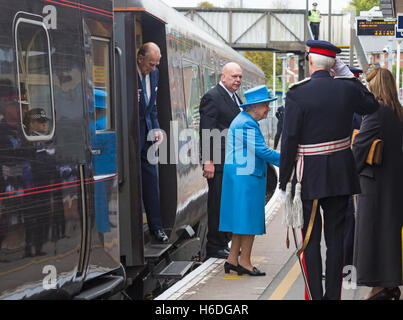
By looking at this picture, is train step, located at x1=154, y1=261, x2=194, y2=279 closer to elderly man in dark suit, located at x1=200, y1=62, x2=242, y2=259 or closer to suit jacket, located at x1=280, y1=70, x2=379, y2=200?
elderly man in dark suit, located at x1=200, y1=62, x2=242, y2=259

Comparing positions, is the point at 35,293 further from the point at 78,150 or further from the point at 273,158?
the point at 273,158

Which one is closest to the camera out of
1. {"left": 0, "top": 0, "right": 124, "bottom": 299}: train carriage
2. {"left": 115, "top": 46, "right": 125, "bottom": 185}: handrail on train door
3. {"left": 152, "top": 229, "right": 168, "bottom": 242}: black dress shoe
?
{"left": 0, "top": 0, "right": 124, "bottom": 299}: train carriage

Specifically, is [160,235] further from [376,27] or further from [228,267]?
[376,27]

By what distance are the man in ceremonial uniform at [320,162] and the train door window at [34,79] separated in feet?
5.82

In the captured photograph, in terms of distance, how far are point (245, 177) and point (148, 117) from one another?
115cm

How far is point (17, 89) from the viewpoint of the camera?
4699 millimetres

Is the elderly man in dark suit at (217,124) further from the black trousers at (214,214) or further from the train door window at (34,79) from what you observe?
the train door window at (34,79)

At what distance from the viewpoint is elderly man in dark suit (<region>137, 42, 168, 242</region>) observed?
7.32 meters

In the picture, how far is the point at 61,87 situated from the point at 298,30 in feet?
121

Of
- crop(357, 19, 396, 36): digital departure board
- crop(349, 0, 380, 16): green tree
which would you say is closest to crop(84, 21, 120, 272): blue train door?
crop(357, 19, 396, 36): digital departure board

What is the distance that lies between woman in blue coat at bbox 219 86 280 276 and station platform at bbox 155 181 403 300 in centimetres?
21

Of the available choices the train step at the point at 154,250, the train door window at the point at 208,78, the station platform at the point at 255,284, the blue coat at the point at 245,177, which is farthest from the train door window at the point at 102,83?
the train door window at the point at 208,78

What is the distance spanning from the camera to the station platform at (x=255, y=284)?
6.50m

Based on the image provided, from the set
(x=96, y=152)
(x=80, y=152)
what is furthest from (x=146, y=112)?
(x=80, y=152)
